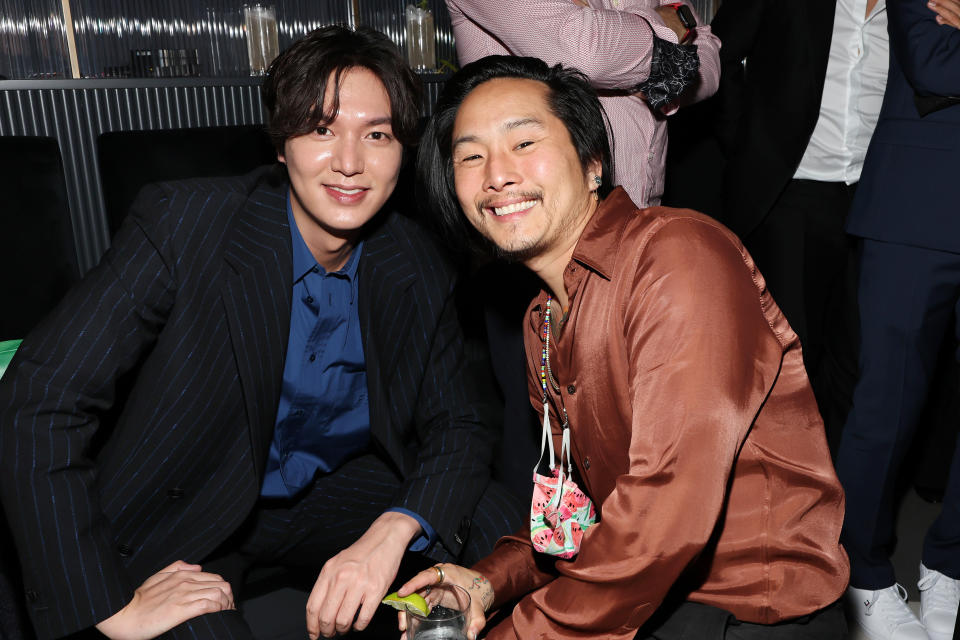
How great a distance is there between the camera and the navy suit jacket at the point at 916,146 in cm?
183

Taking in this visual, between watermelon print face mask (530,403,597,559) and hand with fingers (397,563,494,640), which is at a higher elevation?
watermelon print face mask (530,403,597,559)

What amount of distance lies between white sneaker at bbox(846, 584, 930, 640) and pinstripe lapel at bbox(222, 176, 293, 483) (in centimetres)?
157

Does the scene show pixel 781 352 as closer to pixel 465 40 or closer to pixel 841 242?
pixel 465 40

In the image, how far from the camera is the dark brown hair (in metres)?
1.52

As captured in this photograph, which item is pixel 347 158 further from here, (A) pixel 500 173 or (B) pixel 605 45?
(B) pixel 605 45

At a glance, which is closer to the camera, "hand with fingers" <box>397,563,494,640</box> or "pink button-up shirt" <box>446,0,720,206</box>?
"hand with fingers" <box>397,563,494,640</box>

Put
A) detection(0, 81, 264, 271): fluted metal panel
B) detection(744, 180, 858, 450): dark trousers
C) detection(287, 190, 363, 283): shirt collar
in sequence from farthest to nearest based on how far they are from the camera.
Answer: detection(0, 81, 264, 271): fluted metal panel, detection(744, 180, 858, 450): dark trousers, detection(287, 190, 363, 283): shirt collar

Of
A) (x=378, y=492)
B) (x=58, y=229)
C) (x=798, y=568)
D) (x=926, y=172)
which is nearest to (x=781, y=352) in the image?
(x=798, y=568)

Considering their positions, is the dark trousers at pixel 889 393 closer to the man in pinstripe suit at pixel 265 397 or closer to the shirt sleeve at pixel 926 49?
the shirt sleeve at pixel 926 49

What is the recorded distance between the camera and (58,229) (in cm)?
208

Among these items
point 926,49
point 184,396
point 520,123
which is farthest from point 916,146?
point 184,396

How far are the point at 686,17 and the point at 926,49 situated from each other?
1.84 ft

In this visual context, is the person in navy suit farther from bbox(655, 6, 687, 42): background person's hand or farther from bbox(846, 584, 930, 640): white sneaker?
bbox(655, 6, 687, 42): background person's hand

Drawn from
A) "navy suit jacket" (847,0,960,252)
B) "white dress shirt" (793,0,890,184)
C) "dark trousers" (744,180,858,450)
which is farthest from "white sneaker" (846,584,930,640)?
"white dress shirt" (793,0,890,184)
